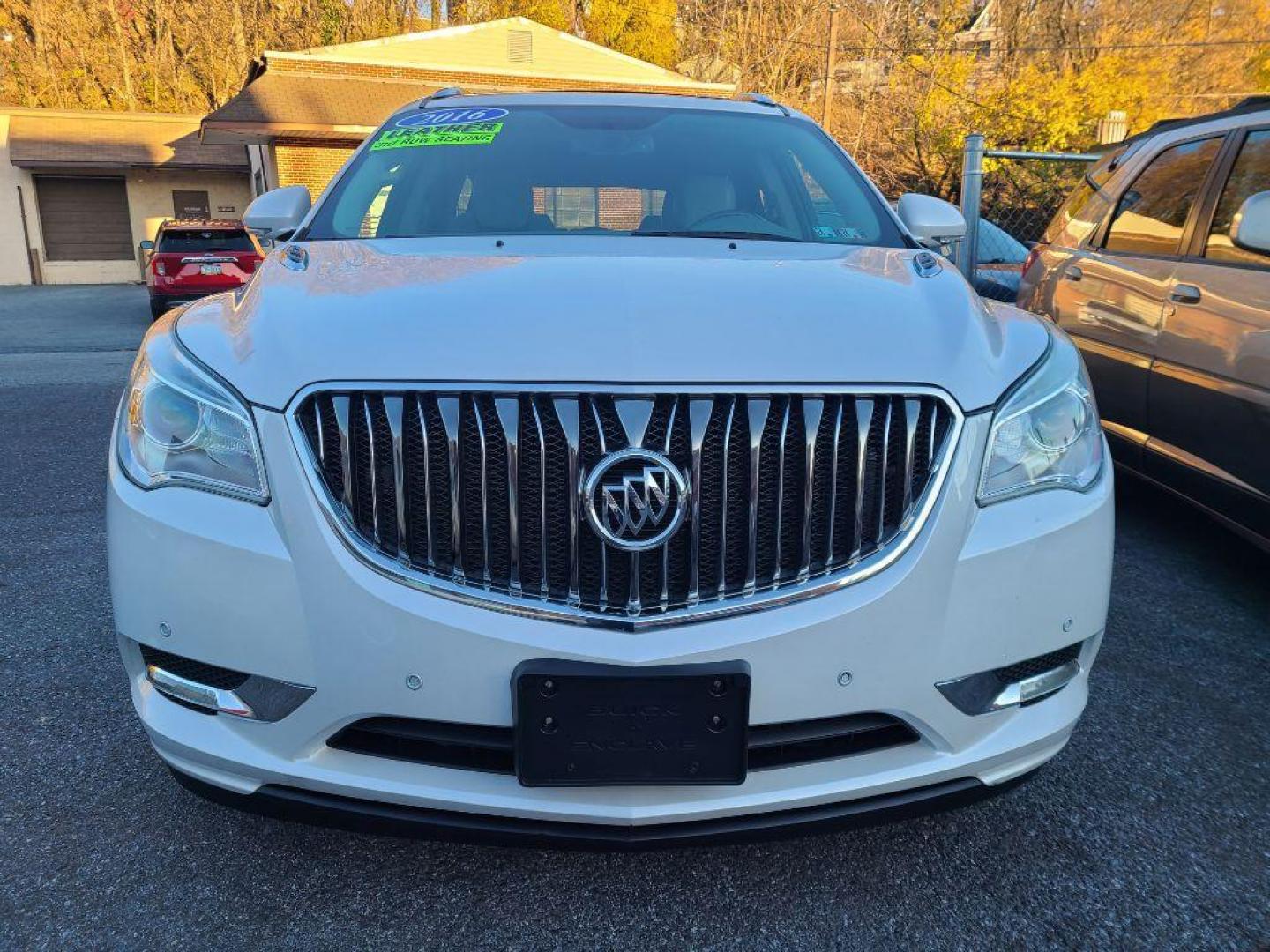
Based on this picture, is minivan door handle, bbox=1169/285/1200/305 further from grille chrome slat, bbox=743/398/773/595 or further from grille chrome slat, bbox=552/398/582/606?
grille chrome slat, bbox=552/398/582/606

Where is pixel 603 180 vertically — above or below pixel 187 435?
above

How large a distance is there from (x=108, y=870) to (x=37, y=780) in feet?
1.53

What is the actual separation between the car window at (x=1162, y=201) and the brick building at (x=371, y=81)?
1505 centimetres

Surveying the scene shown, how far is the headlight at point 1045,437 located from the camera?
5.78 feet

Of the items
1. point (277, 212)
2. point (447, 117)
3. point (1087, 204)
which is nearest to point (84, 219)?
point (447, 117)

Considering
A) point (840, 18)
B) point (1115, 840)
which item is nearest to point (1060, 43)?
point (840, 18)

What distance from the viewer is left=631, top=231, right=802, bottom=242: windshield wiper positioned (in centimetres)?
257

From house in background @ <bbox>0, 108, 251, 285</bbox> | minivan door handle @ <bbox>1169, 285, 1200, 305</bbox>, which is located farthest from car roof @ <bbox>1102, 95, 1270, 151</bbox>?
house in background @ <bbox>0, 108, 251, 285</bbox>

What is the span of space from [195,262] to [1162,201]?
45.5 feet

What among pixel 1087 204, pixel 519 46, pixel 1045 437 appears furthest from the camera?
pixel 519 46

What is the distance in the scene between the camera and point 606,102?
324 centimetres

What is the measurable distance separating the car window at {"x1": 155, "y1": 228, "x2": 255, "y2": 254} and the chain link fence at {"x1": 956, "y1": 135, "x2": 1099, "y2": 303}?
11.2 m

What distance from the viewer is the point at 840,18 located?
28.6 metres

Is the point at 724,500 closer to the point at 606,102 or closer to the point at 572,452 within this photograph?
the point at 572,452
